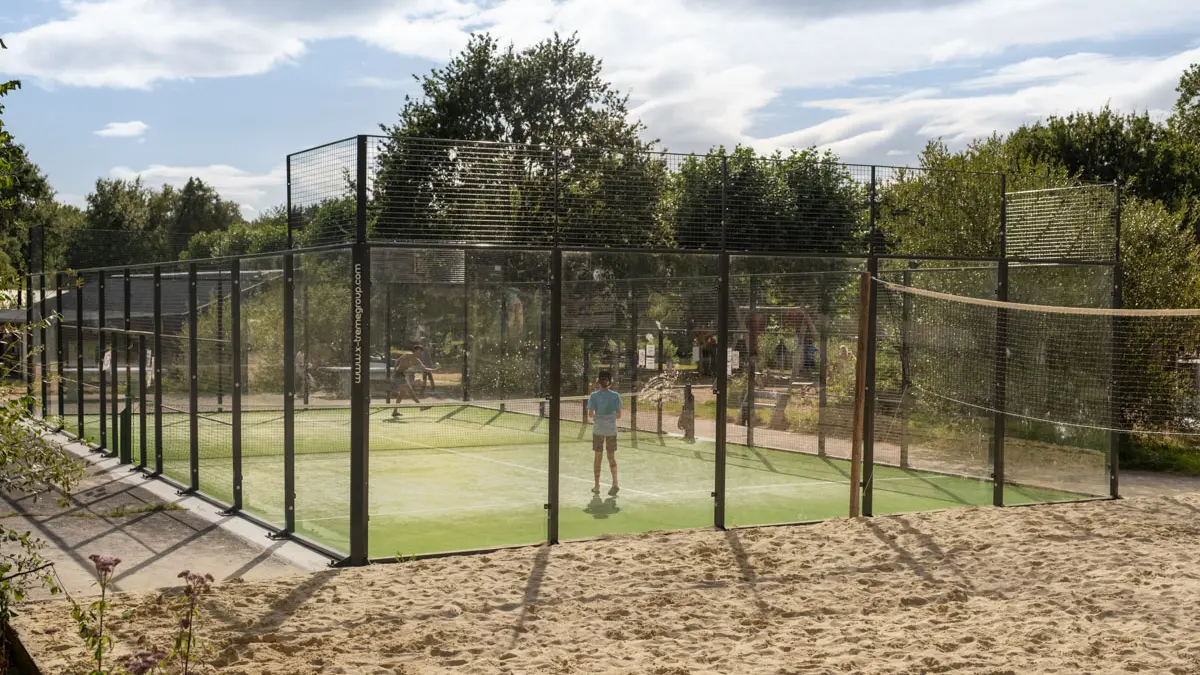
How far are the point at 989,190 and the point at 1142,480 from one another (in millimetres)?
4756

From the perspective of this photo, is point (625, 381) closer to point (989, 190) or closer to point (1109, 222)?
point (1109, 222)

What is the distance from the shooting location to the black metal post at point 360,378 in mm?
9625

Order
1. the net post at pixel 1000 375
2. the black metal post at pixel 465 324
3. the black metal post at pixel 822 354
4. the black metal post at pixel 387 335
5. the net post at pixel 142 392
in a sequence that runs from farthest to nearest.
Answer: the net post at pixel 142 392, the net post at pixel 1000 375, the black metal post at pixel 822 354, the black metal post at pixel 465 324, the black metal post at pixel 387 335

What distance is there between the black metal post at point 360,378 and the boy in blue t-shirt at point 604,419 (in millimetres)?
2372

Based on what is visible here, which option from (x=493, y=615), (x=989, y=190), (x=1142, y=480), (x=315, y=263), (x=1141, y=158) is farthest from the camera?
(x=1141, y=158)

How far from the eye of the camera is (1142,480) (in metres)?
16.0

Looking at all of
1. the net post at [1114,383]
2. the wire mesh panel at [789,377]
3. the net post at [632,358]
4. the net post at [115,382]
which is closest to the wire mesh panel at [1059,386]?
the net post at [1114,383]

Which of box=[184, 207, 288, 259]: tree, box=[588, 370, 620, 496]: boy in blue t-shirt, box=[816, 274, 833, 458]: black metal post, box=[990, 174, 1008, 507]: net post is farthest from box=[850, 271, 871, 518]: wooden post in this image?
box=[184, 207, 288, 259]: tree

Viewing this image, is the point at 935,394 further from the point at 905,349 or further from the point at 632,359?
the point at 632,359

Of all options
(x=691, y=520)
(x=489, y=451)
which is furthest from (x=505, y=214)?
(x=691, y=520)

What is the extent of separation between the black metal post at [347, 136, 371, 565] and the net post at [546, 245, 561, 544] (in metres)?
1.74

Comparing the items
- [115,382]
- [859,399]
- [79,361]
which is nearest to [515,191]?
[859,399]

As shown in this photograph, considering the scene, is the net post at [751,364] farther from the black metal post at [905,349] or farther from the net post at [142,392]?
the net post at [142,392]

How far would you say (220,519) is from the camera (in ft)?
39.2
